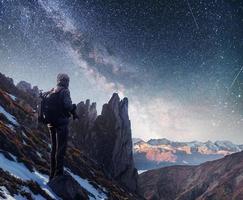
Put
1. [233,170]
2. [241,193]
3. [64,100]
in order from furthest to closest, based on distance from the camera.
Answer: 1. [233,170]
2. [241,193]
3. [64,100]

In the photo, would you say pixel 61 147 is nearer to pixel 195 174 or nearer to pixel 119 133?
pixel 119 133

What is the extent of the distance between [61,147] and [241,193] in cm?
11539

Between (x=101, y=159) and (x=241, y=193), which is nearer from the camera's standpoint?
(x=101, y=159)

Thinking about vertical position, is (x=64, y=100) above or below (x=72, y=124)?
below

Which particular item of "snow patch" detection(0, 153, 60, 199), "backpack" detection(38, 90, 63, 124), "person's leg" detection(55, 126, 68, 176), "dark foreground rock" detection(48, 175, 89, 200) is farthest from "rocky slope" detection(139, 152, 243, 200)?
"backpack" detection(38, 90, 63, 124)

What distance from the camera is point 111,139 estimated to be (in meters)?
87.1

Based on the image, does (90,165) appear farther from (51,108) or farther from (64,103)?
(64,103)

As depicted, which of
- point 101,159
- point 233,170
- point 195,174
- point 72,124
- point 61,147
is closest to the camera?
point 61,147

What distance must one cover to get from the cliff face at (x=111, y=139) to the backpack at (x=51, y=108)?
69.6 metres

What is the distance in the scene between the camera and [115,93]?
95.4 meters

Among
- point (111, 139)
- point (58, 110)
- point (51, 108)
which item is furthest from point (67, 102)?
point (111, 139)

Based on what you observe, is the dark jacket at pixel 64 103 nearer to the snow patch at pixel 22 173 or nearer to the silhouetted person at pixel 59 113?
the silhouetted person at pixel 59 113

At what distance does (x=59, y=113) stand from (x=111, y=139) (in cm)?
7551

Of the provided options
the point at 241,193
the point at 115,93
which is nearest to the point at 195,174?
the point at 241,193
